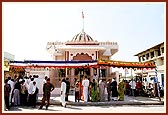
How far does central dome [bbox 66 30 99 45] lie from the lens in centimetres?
1998

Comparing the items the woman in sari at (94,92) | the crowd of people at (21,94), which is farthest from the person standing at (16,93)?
the woman in sari at (94,92)

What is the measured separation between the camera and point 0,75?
7.74 m

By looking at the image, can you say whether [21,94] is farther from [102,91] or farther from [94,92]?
[102,91]

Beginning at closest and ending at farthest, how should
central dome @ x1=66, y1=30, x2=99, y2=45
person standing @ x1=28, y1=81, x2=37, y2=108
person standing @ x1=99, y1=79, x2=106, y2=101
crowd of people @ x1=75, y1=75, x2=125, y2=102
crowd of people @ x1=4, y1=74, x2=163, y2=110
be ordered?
crowd of people @ x1=4, y1=74, x2=163, y2=110 → person standing @ x1=28, y1=81, x2=37, y2=108 → crowd of people @ x1=75, y1=75, x2=125, y2=102 → person standing @ x1=99, y1=79, x2=106, y2=101 → central dome @ x1=66, y1=30, x2=99, y2=45

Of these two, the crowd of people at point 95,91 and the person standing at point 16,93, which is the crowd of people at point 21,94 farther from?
the crowd of people at point 95,91

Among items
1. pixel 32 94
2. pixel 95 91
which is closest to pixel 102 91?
pixel 95 91

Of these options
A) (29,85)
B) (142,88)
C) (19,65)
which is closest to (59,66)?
(19,65)

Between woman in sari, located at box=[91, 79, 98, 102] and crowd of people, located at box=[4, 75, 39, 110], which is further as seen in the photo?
woman in sari, located at box=[91, 79, 98, 102]

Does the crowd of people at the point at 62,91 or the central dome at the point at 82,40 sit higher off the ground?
the central dome at the point at 82,40

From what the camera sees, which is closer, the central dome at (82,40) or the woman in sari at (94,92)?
the woman in sari at (94,92)

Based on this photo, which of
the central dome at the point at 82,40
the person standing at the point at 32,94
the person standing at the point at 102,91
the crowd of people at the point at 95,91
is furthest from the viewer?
the central dome at the point at 82,40

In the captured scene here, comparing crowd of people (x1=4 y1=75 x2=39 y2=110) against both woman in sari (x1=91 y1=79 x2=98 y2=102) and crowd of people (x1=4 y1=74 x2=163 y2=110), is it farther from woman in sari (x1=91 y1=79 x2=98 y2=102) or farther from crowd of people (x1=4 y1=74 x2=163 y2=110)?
woman in sari (x1=91 y1=79 x2=98 y2=102)

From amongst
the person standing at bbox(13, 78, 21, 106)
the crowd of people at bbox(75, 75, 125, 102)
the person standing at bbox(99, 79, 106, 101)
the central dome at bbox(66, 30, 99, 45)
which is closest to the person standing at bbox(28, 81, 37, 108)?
the person standing at bbox(13, 78, 21, 106)

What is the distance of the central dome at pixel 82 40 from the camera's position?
20.0m
